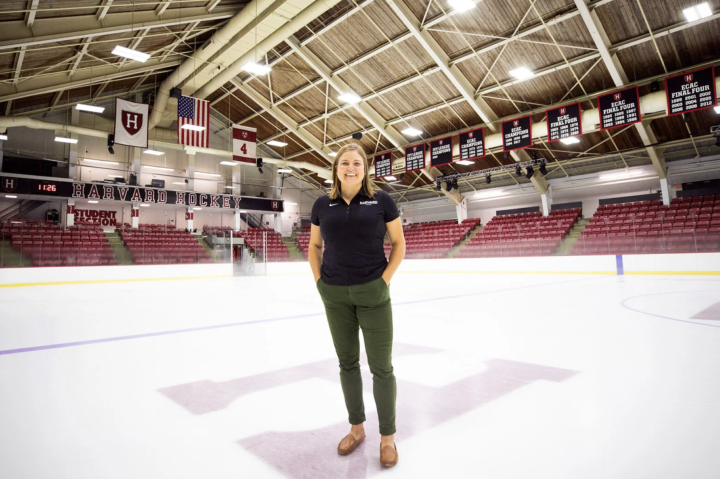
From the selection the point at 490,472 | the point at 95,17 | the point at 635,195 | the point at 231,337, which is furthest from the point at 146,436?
the point at 635,195

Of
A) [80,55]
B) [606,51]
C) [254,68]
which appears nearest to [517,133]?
[606,51]

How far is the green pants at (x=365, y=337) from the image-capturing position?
6.19 feet

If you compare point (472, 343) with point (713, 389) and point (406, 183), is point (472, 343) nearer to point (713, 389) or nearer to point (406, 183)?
point (713, 389)

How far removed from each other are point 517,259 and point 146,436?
17.6m

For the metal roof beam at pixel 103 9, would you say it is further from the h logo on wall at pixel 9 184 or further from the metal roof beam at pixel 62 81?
the h logo on wall at pixel 9 184

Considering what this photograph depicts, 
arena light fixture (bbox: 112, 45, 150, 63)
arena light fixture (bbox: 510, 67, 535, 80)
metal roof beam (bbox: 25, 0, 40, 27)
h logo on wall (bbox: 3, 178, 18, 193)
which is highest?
metal roof beam (bbox: 25, 0, 40, 27)

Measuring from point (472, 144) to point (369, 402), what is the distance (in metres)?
18.3

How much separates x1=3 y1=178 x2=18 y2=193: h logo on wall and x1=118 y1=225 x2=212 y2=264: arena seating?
19.5 ft

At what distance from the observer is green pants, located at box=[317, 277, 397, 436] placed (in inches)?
74.2

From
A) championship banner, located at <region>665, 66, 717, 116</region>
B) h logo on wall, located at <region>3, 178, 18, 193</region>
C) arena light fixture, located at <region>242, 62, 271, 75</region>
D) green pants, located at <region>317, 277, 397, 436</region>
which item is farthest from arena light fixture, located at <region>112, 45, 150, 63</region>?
championship banner, located at <region>665, 66, 717, 116</region>

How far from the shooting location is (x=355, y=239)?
1.96 metres

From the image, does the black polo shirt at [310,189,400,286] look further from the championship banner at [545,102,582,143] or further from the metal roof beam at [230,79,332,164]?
the metal roof beam at [230,79,332,164]

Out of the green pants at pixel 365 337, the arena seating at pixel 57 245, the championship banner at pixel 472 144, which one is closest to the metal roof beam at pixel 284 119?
the championship banner at pixel 472 144

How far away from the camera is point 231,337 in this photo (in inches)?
188
